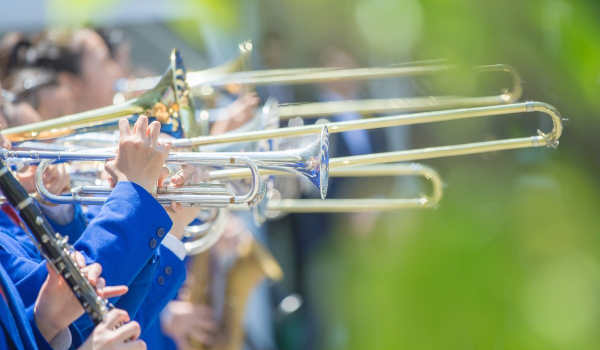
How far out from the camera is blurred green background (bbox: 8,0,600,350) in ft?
10.2

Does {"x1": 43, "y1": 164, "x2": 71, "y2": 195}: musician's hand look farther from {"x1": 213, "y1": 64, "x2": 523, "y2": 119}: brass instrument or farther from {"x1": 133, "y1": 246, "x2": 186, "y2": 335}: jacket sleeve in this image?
{"x1": 213, "y1": 64, "x2": 523, "y2": 119}: brass instrument

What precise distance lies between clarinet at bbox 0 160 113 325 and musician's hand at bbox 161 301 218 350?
2209mm

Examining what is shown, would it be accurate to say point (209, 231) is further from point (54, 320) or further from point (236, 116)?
point (54, 320)

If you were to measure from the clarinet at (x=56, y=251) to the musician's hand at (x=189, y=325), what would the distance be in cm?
221

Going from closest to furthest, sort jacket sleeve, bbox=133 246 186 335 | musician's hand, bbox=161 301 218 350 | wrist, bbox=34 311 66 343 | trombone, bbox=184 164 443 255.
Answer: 1. wrist, bbox=34 311 66 343
2. jacket sleeve, bbox=133 246 186 335
3. trombone, bbox=184 164 443 255
4. musician's hand, bbox=161 301 218 350

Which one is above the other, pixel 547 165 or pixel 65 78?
pixel 65 78

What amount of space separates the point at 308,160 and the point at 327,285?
223 centimetres

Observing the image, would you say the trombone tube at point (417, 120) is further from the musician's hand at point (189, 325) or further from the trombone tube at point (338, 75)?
the musician's hand at point (189, 325)

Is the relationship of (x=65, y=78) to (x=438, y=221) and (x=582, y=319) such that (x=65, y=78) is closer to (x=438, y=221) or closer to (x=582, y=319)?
(x=438, y=221)

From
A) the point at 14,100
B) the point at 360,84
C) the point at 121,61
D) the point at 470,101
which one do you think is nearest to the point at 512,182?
the point at 470,101

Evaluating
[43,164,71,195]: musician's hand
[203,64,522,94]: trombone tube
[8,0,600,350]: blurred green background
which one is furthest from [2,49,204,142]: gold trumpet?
[8,0,600,350]: blurred green background

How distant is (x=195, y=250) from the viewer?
9.92 feet

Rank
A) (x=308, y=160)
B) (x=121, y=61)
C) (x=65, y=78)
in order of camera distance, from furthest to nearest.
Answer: (x=121, y=61) → (x=65, y=78) → (x=308, y=160)

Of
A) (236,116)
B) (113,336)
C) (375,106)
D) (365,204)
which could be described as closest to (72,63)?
(236,116)
